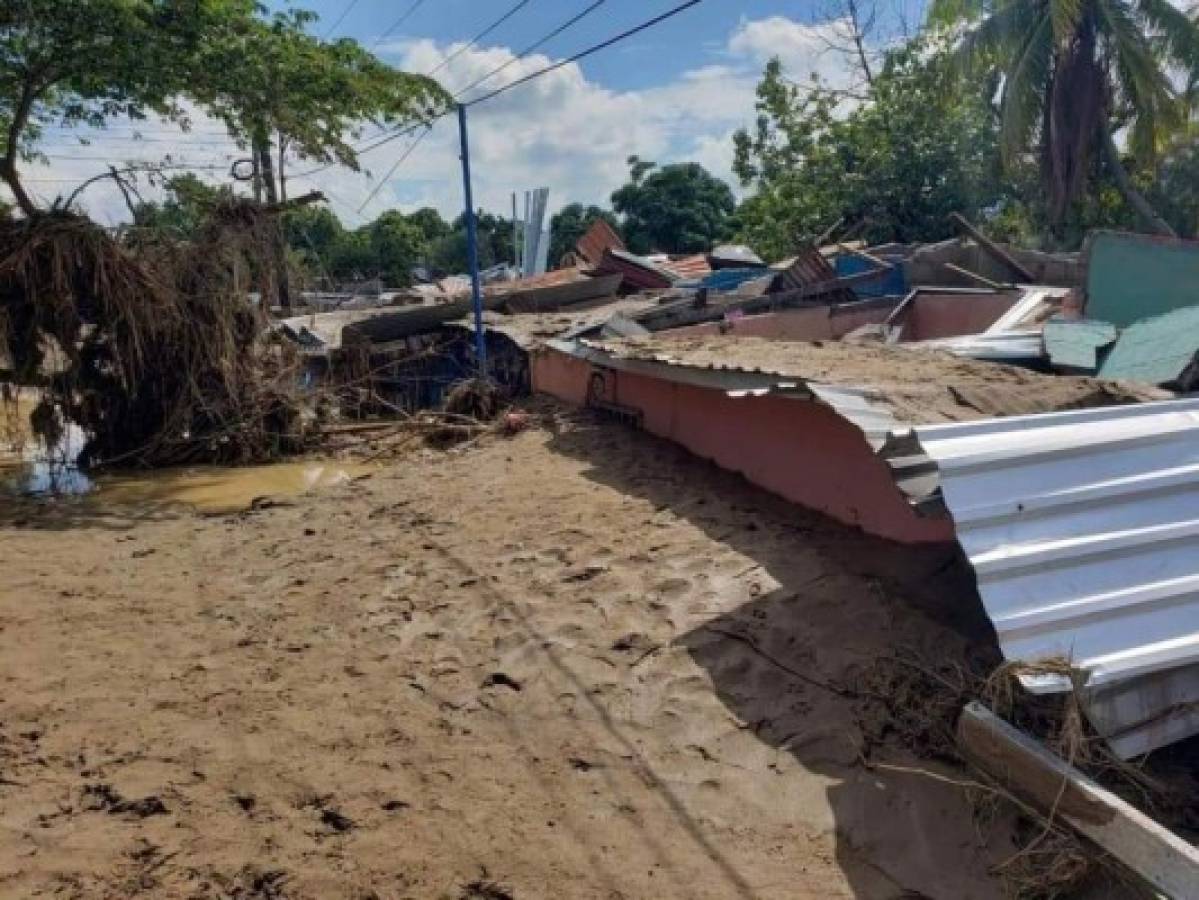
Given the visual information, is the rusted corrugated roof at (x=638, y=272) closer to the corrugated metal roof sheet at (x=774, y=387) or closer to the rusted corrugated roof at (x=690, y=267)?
the rusted corrugated roof at (x=690, y=267)

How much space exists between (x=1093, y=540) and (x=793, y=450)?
2.96 m

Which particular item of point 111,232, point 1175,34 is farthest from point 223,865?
point 1175,34

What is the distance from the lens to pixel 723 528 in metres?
6.20

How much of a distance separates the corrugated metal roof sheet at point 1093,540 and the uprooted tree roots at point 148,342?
32.6 feet

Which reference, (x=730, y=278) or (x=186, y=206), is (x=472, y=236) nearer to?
(x=186, y=206)

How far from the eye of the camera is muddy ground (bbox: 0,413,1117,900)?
11.1 ft

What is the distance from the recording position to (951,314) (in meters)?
11.0

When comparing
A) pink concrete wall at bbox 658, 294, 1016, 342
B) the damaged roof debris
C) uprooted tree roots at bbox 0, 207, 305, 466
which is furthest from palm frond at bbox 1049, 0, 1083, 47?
uprooted tree roots at bbox 0, 207, 305, 466

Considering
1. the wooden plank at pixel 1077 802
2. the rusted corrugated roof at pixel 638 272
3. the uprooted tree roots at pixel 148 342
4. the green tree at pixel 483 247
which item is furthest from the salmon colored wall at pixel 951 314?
the green tree at pixel 483 247

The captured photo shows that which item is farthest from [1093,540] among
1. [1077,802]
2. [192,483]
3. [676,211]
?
[676,211]

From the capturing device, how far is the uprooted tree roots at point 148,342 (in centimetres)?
1037

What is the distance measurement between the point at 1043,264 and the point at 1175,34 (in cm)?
833

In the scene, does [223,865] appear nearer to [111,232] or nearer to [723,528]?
[723,528]

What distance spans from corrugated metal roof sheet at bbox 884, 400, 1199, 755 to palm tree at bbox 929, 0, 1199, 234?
16.4m
